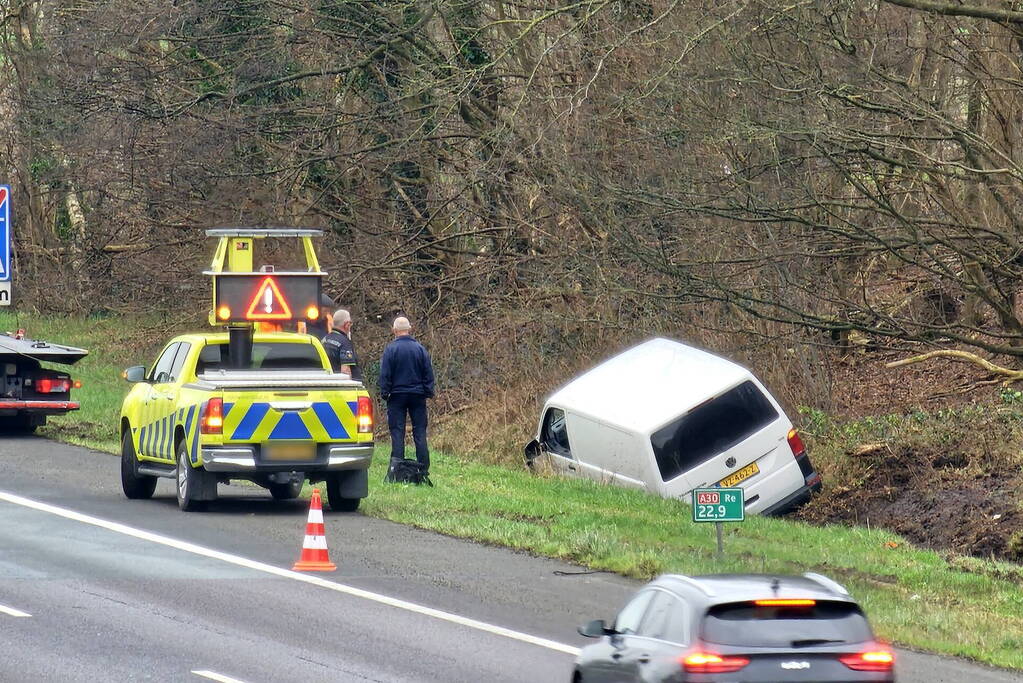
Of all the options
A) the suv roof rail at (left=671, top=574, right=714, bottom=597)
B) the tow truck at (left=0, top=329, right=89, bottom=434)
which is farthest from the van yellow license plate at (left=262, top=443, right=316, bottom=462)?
the suv roof rail at (left=671, top=574, right=714, bottom=597)

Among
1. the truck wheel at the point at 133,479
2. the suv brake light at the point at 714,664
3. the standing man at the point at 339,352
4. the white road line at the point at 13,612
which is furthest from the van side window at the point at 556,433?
the suv brake light at the point at 714,664

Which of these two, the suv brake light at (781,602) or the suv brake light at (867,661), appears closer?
the suv brake light at (867,661)

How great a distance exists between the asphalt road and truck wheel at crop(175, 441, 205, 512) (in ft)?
0.63

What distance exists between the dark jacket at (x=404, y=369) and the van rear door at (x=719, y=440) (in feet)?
9.52

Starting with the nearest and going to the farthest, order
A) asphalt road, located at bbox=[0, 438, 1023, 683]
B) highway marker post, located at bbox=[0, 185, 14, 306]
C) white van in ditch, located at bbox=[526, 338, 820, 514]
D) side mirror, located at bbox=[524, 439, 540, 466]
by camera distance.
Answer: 1. asphalt road, located at bbox=[0, 438, 1023, 683]
2. white van in ditch, located at bbox=[526, 338, 820, 514]
3. highway marker post, located at bbox=[0, 185, 14, 306]
4. side mirror, located at bbox=[524, 439, 540, 466]

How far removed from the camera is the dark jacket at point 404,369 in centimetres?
1825

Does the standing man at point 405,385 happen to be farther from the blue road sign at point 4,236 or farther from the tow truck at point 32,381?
the tow truck at point 32,381

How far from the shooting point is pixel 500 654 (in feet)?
34.8

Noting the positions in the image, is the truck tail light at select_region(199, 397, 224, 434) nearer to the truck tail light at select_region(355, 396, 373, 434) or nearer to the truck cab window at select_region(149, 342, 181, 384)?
the truck tail light at select_region(355, 396, 373, 434)

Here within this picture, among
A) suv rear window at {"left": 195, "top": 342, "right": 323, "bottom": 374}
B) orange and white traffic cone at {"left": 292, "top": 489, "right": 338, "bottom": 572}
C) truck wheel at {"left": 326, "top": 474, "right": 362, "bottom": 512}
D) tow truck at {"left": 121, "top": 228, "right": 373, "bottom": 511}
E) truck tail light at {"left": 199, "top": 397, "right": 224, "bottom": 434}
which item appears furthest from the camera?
suv rear window at {"left": 195, "top": 342, "right": 323, "bottom": 374}

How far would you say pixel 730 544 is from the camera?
1500cm

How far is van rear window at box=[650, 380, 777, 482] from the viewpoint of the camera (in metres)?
19.0

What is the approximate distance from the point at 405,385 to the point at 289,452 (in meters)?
2.64

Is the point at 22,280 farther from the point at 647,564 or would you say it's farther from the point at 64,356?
the point at 647,564
